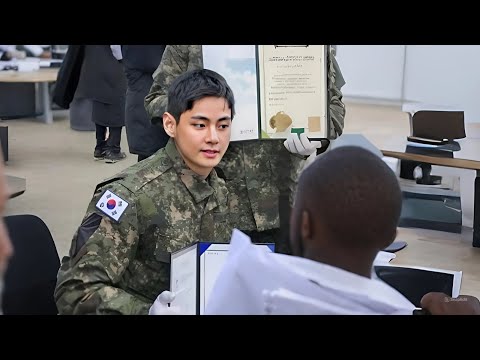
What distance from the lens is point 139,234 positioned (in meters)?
1.70

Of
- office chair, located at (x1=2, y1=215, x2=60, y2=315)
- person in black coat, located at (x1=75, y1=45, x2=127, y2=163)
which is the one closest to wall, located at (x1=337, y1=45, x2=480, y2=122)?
person in black coat, located at (x1=75, y1=45, x2=127, y2=163)

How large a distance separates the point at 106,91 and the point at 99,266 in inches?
151

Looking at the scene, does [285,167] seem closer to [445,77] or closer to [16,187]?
[16,187]

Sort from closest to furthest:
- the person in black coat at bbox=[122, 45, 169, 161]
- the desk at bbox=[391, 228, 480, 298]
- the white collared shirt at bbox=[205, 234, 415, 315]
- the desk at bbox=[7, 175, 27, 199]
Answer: the white collared shirt at bbox=[205, 234, 415, 315], the desk at bbox=[7, 175, 27, 199], the person in black coat at bbox=[122, 45, 169, 161], the desk at bbox=[391, 228, 480, 298]

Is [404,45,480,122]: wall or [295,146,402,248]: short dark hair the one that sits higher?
[404,45,480,122]: wall

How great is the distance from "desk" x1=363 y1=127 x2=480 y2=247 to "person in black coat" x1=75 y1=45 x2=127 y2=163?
199 cm

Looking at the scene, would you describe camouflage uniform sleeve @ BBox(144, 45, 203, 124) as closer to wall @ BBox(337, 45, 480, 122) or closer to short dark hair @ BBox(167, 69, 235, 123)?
short dark hair @ BBox(167, 69, 235, 123)

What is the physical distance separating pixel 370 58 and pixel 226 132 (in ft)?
26.7

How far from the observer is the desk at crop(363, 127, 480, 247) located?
362 cm

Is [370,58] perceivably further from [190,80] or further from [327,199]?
[327,199]

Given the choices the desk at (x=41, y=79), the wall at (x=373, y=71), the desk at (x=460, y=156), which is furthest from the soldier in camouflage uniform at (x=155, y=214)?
the wall at (x=373, y=71)

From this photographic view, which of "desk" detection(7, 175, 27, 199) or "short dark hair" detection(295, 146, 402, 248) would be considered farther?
"desk" detection(7, 175, 27, 199)

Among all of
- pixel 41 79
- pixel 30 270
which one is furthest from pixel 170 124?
pixel 41 79
